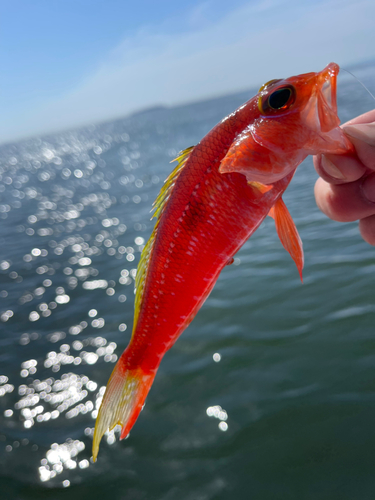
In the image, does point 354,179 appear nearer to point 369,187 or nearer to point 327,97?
point 369,187

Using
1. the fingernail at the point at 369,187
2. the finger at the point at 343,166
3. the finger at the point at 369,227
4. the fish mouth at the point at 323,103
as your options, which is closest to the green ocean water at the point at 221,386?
the finger at the point at 369,227

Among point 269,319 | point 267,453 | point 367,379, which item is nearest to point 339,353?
point 367,379

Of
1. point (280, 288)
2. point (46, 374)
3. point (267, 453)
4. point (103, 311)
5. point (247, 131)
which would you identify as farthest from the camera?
point (103, 311)

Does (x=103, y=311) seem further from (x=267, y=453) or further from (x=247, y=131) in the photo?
(x=247, y=131)

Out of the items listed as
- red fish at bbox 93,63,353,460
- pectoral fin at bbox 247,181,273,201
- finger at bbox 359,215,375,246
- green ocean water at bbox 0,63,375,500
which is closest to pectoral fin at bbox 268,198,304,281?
red fish at bbox 93,63,353,460

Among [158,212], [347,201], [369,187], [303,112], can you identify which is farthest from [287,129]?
[347,201]

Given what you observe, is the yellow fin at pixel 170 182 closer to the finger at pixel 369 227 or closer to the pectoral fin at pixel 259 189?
the pectoral fin at pixel 259 189

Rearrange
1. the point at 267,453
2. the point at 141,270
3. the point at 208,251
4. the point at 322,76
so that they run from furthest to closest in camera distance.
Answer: the point at 267,453 → the point at 141,270 → the point at 208,251 → the point at 322,76

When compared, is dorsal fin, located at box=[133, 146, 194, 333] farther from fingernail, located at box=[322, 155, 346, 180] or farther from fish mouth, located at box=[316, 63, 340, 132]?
fingernail, located at box=[322, 155, 346, 180]
